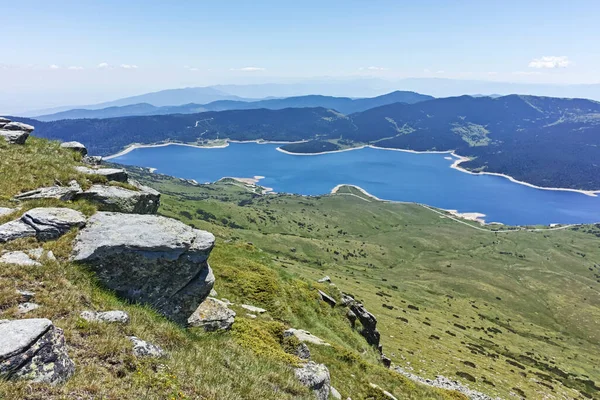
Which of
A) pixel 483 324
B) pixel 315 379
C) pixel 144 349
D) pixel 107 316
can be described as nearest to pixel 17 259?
pixel 107 316

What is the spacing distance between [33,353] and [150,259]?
6.45 metres

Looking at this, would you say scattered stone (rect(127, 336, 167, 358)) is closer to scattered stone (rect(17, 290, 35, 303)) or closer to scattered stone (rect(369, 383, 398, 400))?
scattered stone (rect(17, 290, 35, 303))

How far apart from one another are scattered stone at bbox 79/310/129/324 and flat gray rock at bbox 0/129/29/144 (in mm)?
19701

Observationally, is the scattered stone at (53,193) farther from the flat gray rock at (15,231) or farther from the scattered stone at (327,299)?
the scattered stone at (327,299)

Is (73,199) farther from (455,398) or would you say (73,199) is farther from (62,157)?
(455,398)

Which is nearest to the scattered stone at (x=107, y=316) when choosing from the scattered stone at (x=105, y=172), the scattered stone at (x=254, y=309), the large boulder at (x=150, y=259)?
the large boulder at (x=150, y=259)

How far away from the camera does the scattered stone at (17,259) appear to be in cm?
1129

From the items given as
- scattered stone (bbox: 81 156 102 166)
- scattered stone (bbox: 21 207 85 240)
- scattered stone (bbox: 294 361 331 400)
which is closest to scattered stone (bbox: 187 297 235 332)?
scattered stone (bbox: 294 361 331 400)

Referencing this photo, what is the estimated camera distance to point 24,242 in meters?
12.5

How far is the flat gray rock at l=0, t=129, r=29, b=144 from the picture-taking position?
904 inches

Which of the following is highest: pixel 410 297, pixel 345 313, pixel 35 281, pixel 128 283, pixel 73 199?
pixel 73 199

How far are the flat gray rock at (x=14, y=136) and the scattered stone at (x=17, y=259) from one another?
51.8 ft

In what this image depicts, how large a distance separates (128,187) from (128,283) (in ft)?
33.0

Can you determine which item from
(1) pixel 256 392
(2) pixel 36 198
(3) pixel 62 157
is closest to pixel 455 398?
(1) pixel 256 392
